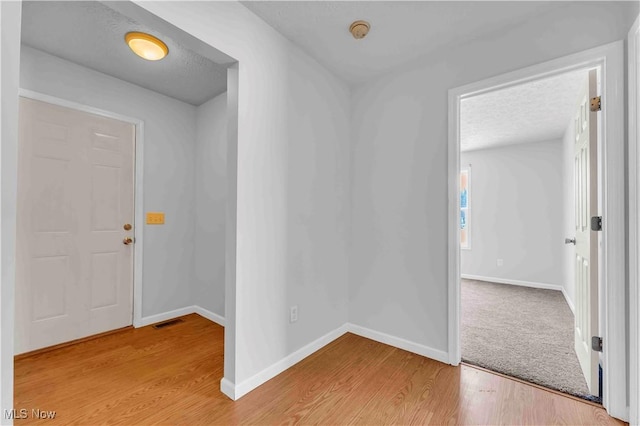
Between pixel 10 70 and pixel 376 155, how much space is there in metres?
2.27

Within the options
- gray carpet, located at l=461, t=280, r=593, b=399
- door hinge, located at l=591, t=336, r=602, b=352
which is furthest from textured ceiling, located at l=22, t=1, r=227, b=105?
gray carpet, located at l=461, t=280, r=593, b=399

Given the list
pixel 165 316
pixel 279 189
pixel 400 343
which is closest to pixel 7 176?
pixel 279 189

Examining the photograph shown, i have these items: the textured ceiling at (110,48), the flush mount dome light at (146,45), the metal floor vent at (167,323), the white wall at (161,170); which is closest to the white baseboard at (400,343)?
the metal floor vent at (167,323)

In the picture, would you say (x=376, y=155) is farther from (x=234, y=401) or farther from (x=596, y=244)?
(x=234, y=401)

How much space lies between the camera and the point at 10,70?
2.62 feet

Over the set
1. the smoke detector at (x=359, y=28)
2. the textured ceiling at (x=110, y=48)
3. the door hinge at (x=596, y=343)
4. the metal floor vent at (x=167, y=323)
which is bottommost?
the metal floor vent at (x=167, y=323)

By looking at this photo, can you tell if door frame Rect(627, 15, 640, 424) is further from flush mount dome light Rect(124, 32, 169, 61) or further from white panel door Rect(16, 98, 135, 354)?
white panel door Rect(16, 98, 135, 354)

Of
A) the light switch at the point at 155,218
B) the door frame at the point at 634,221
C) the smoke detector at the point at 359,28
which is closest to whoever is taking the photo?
the door frame at the point at 634,221

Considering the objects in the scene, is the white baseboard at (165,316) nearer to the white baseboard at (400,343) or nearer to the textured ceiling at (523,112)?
the white baseboard at (400,343)

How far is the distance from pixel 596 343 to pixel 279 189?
2186mm

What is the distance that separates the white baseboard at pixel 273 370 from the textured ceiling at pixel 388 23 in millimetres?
2366

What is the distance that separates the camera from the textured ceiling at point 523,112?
2882mm

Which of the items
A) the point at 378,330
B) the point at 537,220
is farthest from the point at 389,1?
the point at 537,220

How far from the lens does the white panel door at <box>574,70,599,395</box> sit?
5.59 feet
